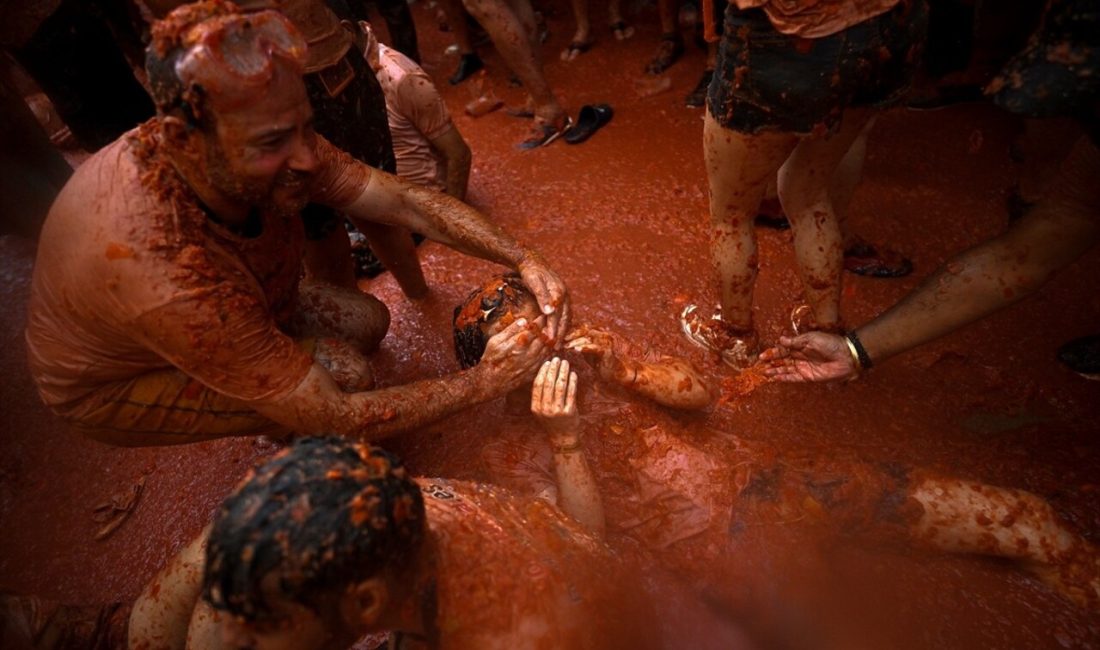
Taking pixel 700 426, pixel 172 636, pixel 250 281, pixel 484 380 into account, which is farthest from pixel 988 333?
pixel 172 636

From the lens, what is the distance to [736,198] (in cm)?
215

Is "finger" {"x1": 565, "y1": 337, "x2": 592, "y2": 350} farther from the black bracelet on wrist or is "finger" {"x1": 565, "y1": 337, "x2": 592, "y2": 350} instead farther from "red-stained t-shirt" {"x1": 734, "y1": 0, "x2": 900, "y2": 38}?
"red-stained t-shirt" {"x1": 734, "y1": 0, "x2": 900, "y2": 38}

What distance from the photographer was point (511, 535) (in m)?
1.50

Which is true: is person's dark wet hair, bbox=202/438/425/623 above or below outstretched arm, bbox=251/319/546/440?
above

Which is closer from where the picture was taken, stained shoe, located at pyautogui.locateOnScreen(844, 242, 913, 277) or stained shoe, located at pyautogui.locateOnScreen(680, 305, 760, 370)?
stained shoe, located at pyautogui.locateOnScreen(680, 305, 760, 370)

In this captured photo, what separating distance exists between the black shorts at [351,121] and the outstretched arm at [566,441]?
4.89 feet

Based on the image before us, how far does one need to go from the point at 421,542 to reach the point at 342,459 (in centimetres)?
27

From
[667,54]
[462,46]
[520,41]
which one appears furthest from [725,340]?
[462,46]

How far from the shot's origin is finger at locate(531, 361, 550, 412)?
1.86 metres

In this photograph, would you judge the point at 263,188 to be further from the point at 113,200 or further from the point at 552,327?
the point at 552,327

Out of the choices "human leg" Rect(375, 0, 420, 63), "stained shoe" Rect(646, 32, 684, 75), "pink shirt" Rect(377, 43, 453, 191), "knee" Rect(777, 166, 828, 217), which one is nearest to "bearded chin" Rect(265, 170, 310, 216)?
"pink shirt" Rect(377, 43, 453, 191)

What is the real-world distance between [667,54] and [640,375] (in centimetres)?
348

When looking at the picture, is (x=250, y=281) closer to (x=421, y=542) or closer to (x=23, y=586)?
(x=421, y=542)

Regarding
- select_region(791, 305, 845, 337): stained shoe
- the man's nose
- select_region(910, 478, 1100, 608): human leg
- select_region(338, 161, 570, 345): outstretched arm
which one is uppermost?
the man's nose
